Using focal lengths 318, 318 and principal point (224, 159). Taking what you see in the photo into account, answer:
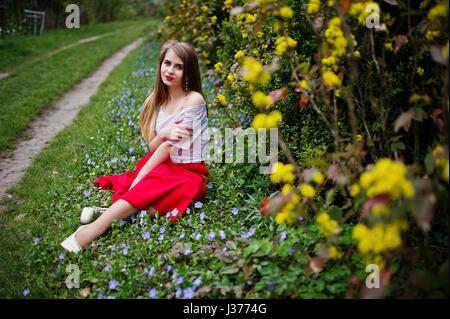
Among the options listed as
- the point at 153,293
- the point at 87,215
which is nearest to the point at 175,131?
the point at 87,215

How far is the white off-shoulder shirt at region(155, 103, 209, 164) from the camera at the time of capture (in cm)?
254

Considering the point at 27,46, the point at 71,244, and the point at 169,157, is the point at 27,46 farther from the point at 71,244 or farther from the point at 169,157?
the point at 71,244

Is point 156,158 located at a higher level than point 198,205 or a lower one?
higher

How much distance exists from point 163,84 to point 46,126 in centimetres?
282

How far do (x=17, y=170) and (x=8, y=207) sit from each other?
0.79 m

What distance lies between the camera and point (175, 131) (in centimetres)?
248

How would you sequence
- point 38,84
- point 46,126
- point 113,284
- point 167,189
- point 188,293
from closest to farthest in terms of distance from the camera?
point 188,293, point 113,284, point 167,189, point 46,126, point 38,84

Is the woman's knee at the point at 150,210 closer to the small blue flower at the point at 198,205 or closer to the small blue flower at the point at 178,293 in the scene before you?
the small blue flower at the point at 198,205

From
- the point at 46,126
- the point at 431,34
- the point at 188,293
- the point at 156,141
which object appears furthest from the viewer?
the point at 46,126

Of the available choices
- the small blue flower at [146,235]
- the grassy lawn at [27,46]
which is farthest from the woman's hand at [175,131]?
the grassy lawn at [27,46]

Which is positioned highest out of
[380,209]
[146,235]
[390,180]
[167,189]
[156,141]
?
[390,180]

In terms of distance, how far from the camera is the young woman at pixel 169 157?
2355mm

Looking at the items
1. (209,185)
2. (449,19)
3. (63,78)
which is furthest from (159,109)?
(63,78)
